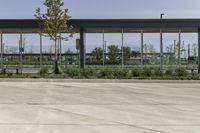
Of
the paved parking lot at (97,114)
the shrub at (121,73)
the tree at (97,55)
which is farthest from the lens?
the tree at (97,55)

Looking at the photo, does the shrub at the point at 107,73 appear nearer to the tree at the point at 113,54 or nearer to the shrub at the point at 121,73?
the shrub at the point at 121,73

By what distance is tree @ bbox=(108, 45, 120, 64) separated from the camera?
42000 millimetres

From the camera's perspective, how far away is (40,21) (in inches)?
1363

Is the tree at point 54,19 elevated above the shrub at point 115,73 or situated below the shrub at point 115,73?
above

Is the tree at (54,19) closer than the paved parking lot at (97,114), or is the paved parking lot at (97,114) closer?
the paved parking lot at (97,114)

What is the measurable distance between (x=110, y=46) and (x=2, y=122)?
31.2 m

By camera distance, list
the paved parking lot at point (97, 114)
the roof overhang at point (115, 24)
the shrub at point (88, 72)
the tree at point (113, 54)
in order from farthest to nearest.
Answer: the tree at point (113, 54) < the roof overhang at point (115, 24) < the shrub at point (88, 72) < the paved parking lot at point (97, 114)

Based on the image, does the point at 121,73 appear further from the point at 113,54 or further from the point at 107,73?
the point at 113,54

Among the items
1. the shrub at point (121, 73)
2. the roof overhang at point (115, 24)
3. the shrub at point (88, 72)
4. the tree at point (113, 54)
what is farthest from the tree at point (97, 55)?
the shrub at point (121, 73)

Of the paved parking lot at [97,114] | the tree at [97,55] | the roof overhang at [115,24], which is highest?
the roof overhang at [115,24]

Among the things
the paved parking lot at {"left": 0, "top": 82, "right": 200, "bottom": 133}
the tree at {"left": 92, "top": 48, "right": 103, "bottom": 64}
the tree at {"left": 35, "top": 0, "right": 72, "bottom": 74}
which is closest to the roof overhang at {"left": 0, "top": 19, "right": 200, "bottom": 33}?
the tree at {"left": 35, "top": 0, "right": 72, "bottom": 74}

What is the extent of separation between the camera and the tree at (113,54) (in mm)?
42000

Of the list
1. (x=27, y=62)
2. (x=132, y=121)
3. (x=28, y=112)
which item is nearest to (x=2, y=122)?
(x=28, y=112)

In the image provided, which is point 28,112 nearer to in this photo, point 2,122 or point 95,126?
point 2,122
